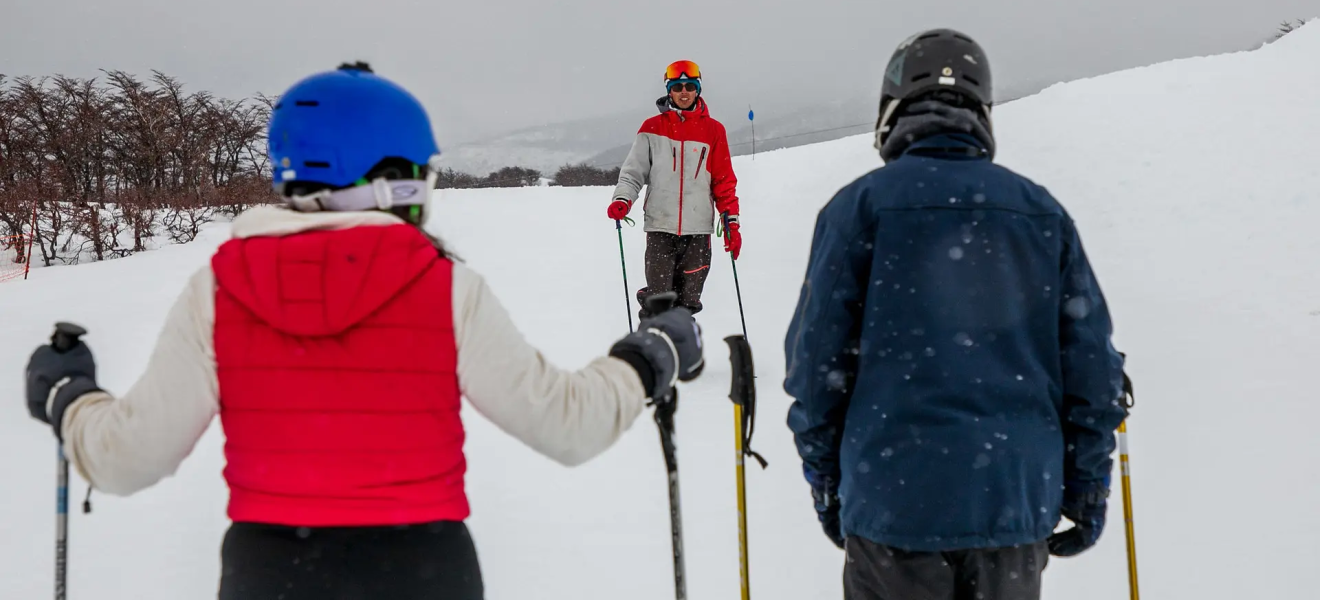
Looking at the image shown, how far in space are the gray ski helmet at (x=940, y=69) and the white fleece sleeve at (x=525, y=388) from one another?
1.09 metres

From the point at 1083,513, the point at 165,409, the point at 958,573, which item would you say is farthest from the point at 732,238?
the point at 165,409

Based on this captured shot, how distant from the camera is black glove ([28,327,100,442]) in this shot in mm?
1651

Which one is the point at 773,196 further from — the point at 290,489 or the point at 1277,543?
the point at 290,489

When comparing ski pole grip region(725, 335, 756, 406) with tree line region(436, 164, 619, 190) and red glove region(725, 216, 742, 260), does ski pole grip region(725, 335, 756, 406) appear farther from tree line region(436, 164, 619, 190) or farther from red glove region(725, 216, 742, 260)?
tree line region(436, 164, 619, 190)

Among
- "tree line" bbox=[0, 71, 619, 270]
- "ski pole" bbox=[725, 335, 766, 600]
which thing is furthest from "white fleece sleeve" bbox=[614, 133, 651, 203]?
"tree line" bbox=[0, 71, 619, 270]

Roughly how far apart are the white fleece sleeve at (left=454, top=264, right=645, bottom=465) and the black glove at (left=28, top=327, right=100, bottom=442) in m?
0.88

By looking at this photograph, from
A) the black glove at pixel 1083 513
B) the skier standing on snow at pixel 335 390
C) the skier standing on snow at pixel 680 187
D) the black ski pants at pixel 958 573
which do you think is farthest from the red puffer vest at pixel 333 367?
the skier standing on snow at pixel 680 187

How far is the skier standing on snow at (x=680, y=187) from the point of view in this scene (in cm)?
628

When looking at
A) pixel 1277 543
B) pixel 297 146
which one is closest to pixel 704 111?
pixel 1277 543

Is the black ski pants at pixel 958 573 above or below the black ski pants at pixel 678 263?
below

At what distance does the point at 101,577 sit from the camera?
11.0 feet

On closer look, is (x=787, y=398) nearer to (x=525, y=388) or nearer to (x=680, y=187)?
(x=680, y=187)

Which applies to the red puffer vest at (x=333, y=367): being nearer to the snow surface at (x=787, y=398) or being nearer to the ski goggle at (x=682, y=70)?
the snow surface at (x=787, y=398)

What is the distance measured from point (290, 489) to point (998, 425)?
1503 mm
